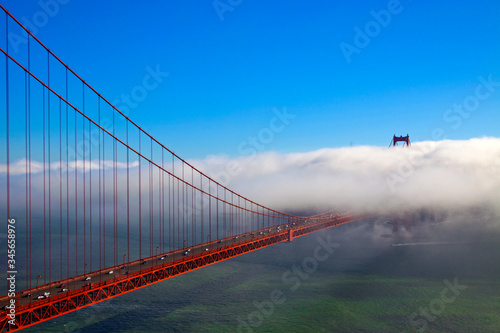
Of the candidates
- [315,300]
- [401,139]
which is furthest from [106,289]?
[401,139]

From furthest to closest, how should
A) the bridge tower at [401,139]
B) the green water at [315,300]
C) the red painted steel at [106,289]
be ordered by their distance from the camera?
the bridge tower at [401,139], the green water at [315,300], the red painted steel at [106,289]

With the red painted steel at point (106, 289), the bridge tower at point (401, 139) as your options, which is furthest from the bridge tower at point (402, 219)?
the red painted steel at point (106, 289)

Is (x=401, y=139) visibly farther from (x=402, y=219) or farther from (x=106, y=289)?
(x=106, y=289)

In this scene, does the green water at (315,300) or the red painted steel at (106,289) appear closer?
the red painted steel at (106,289)

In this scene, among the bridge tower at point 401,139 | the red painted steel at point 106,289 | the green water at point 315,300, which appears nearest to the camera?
the red painted steel at point 106,289

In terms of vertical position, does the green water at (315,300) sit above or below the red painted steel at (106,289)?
below

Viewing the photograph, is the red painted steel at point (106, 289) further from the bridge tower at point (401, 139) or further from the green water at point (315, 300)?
the bridge tower at point (401, 139)

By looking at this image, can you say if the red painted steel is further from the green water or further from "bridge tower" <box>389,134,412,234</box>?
"bridge tower" <box>389,134,412,234</box>

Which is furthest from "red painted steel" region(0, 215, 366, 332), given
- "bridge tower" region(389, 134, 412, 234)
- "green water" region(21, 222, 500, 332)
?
"bridge tower" region(389, 134, 412, 234)
